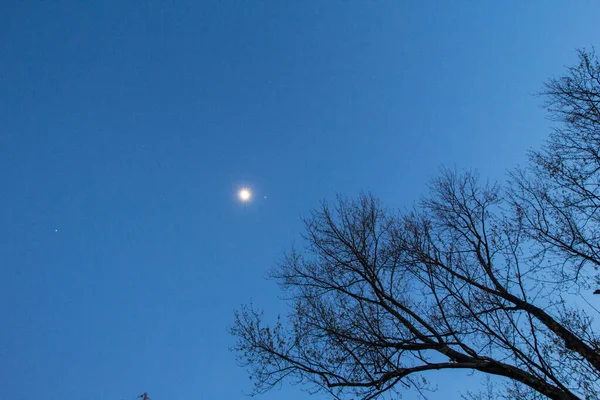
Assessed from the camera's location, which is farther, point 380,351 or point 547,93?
point 547,93

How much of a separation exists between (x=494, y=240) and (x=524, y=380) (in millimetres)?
4381

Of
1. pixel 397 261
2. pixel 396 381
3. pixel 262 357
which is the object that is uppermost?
pixel 397 261

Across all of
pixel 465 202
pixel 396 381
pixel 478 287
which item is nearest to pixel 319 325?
pixel 396 381

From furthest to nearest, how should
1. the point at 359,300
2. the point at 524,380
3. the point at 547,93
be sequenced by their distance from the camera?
the point at 359,300 < the point at 547,93 < the point at 524,380

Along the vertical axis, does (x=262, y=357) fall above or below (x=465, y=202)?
below

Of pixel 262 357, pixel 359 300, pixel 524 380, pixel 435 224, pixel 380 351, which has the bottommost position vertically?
pixel 524 380

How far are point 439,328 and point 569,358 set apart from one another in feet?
8.43

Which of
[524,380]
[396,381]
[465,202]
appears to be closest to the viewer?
[524,380]

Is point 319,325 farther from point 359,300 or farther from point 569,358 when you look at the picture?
point 569,358

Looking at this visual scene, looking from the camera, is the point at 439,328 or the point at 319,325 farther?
the point at 319,325

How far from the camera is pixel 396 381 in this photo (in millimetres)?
7016

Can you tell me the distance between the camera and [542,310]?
7.57 meters


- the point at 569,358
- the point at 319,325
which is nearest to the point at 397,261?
the point at 319,325

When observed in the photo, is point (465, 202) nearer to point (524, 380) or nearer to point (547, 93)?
point (547, 93)
